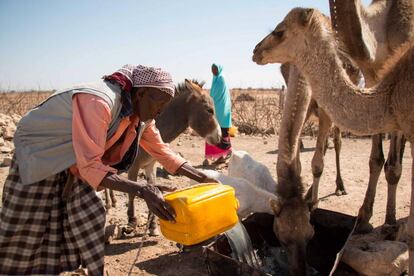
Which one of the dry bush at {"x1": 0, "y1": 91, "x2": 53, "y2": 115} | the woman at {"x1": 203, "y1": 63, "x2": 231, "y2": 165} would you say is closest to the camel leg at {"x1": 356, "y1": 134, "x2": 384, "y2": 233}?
the woman at {"x1": 203, "y1": 63, "x2": 231, "y2": 165}

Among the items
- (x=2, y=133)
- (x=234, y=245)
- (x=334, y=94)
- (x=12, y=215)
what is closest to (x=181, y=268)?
(x=234, y=245)

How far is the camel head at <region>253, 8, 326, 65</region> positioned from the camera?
12.6 feet

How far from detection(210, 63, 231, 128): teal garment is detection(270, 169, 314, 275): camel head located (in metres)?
6.48

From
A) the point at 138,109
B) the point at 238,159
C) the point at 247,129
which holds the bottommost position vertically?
the point at 247,129

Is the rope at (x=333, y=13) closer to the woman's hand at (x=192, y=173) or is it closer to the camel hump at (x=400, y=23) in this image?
the camel hump at (x=400, y=23)

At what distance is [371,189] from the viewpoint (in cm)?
518

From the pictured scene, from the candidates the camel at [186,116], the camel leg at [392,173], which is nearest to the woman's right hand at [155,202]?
the camel at [186,116]

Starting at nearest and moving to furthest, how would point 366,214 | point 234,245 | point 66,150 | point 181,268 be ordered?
1. point 66,150
2. point 234,245
3. point 181,268
4. point 366,214

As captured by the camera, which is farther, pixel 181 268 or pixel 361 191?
pixel 361 191

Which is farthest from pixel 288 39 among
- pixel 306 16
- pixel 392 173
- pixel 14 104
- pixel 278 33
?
pixel 14 104

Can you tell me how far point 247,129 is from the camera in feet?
51.0

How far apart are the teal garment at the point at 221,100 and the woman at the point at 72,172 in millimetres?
7129

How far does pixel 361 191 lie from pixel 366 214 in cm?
223

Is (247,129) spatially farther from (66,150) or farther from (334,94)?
(66,150)
